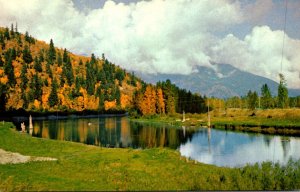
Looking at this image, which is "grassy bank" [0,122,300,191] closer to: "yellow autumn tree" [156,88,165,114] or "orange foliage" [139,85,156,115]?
"yellow autumn tree" [156,88,165,114]

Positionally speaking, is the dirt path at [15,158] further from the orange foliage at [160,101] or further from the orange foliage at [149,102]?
the orange foliage at [160,101]

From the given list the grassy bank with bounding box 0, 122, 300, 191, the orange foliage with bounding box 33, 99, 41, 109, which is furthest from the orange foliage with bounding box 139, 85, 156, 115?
the grassy bank with bounding box 0, 122, 300, 191

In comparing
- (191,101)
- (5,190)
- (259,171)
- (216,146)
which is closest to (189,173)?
(259,171)

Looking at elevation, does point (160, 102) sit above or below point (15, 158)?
above

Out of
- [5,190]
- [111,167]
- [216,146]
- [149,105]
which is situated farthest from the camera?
[149,105]

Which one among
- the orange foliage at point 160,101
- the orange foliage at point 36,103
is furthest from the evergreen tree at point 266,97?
the orange foliage at point 36,103

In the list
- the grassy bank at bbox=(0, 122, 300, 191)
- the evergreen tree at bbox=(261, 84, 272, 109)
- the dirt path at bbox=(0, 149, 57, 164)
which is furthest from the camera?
the evergreen tree at bbox=(261, 84, 272, 109)

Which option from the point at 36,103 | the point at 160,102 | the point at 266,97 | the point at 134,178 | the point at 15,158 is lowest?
the point at 134,178

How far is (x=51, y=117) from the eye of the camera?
176750 millimetres

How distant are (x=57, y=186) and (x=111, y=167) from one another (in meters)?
9.95

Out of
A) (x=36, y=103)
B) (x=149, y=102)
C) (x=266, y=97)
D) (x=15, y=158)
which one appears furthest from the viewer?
(x=36, y=103)

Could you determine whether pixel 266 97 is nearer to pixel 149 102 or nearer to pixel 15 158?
pixel 149 102

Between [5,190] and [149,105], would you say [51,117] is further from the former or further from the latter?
[5,190]

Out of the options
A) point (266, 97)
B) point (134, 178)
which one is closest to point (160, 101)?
point (266, 97)
